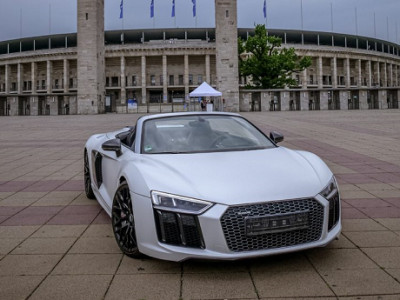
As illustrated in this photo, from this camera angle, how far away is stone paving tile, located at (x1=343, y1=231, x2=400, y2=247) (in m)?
3.59

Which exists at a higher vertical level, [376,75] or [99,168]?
[376,75]

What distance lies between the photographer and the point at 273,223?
2.86 metres

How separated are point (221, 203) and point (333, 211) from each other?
1015 mm

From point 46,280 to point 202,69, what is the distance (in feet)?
241

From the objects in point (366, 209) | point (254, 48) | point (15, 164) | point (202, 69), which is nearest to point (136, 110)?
point (254, 48)

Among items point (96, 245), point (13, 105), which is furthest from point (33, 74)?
point (96, 245)

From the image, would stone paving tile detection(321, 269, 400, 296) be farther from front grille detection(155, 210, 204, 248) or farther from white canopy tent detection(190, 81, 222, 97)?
white canopy tent detection(190, 81, 222, 97)

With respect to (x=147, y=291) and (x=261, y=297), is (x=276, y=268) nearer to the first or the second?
(x=261, y=297)

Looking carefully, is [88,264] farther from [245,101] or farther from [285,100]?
[245,101]

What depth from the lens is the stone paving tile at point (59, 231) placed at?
13.3ft

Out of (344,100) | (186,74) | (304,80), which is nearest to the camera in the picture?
(344,100)

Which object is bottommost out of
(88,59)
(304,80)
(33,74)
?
(88,59)

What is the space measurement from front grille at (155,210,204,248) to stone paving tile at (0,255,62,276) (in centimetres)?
97

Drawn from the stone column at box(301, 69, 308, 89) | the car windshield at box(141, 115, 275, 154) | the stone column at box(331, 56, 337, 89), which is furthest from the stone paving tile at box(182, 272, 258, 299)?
the stone column at box(331, 56, 337, 89)
